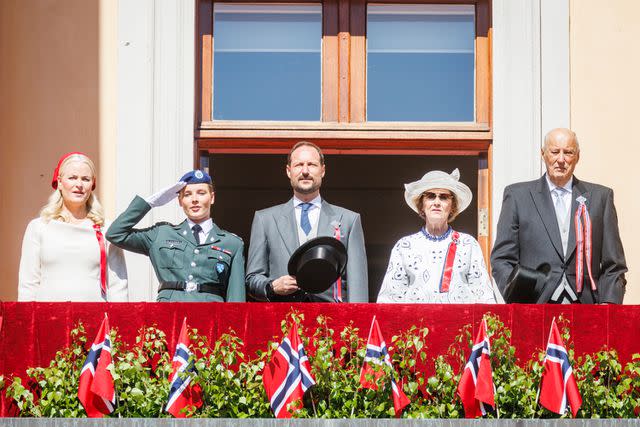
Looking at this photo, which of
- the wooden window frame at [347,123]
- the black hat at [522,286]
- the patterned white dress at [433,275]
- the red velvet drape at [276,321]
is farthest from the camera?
the wooden window frame at [347,123]

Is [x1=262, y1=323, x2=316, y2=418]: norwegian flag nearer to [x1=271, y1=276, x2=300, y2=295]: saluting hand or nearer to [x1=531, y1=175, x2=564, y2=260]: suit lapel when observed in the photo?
[x1=271, y1=276, x2=300, y2=295]: saluting hand

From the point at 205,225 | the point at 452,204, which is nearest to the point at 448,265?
the point at 452,204

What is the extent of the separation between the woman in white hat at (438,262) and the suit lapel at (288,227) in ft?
1.72

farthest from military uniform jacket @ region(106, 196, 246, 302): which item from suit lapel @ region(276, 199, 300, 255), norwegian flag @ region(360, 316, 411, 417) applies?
norwegian flag @ region(360, 316, 411, 417)

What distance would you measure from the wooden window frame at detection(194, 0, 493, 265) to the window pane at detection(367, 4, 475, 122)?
0.20 ft

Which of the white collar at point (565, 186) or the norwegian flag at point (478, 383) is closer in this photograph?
the norwegian flag at point (478, 383)

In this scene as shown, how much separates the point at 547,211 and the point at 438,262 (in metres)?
0.71

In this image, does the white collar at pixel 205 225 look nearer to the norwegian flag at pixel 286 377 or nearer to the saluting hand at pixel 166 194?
the saluting hand at pixel 166 194

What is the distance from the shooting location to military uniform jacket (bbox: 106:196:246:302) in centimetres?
662

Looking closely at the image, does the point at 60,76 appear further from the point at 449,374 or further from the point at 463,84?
the point at 449,374

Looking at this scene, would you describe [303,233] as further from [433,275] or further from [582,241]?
[582,241]

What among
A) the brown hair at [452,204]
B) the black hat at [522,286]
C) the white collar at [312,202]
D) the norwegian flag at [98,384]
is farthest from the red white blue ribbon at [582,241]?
the norwegian flag at [98,384]

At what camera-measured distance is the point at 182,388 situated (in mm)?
5762

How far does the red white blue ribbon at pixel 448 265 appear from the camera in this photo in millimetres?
6570
